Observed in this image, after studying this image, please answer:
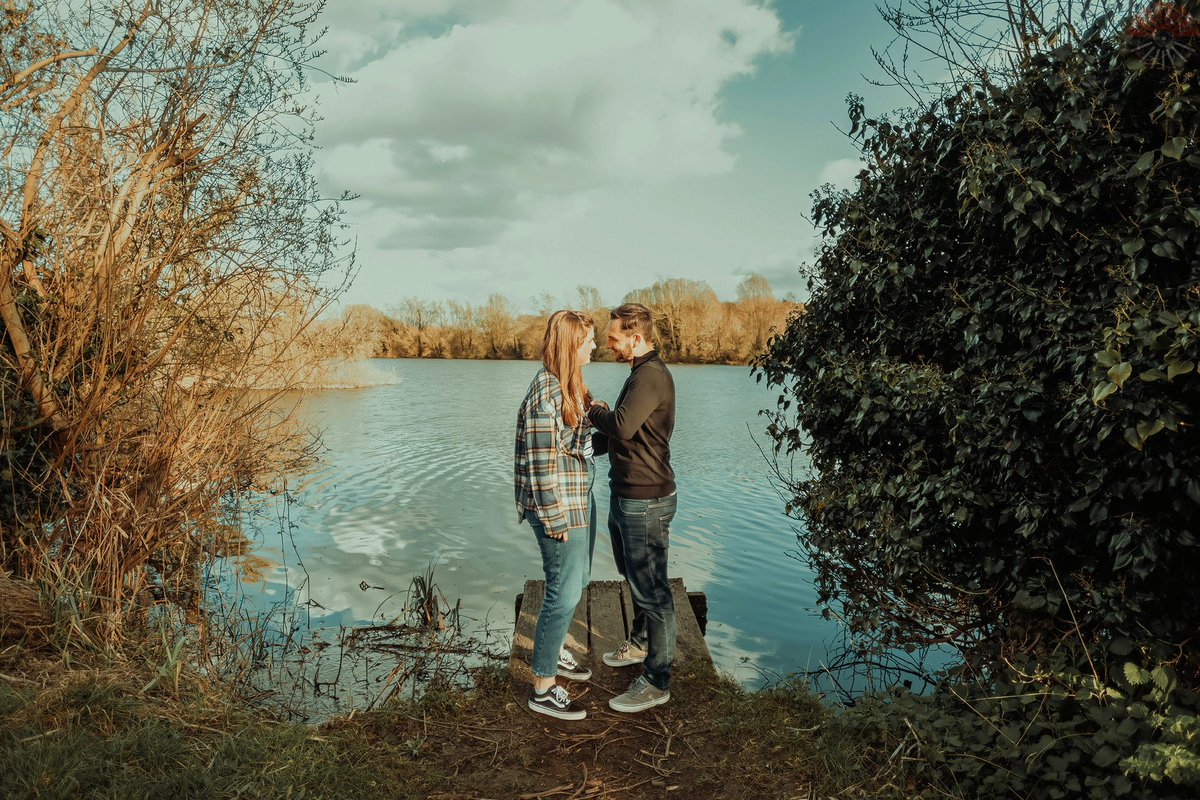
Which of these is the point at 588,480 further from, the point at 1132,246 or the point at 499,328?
the point at 499,328

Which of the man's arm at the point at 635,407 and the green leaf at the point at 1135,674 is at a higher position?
the man's arm at the point at 635,407

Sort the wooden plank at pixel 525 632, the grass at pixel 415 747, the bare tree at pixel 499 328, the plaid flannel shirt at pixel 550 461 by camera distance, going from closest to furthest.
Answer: the grass at pixel 415 747, the plaid flannel shirt at pixel 550 461, the wooden plank at pixel 525 632, the bare tree at pixel 499 328

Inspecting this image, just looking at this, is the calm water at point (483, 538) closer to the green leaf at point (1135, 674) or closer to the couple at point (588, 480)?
the couple at point (588, 480)

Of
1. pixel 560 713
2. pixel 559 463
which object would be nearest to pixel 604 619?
pixel 560 713

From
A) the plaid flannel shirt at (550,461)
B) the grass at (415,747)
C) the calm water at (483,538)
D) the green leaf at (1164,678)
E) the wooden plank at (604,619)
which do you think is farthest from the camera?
the calm water at (483,538)

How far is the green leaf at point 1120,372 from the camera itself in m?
3.26

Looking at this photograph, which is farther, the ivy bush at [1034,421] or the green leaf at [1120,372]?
the ivy bush at [1034,421]

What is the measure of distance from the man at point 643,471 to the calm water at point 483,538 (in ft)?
7.40

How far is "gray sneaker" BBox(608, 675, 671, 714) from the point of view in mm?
4383

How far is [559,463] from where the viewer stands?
160 inches

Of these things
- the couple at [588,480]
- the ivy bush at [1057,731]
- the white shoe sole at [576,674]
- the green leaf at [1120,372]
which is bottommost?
the white shoe sole at [576,674]

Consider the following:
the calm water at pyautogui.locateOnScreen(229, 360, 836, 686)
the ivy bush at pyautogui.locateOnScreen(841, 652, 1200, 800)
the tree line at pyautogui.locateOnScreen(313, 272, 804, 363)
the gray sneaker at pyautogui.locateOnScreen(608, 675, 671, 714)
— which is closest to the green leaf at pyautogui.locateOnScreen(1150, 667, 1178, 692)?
the ivy bush at pyautogui.locateOnScreen(841, 652, 1200, 800)

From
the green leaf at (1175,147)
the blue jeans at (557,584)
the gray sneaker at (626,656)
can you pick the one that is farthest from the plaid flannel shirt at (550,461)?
the green leaf at (1175,147)

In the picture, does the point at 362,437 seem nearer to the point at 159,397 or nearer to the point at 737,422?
the point at 737,422
